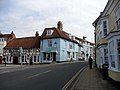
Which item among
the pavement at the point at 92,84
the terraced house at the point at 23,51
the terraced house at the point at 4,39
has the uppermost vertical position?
the terraced house at the point at 4,39

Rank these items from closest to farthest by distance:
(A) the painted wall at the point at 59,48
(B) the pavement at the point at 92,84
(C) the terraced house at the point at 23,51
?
1. (B) the pavement at the point at 92,84
2. (A) the painted wall at the point at 59,48
3. (C) the terraced house at the point at 23,51

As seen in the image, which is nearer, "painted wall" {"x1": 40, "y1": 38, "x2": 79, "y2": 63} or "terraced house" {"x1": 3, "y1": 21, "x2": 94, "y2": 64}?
"painted wall" {"x1": 40, "y1": 38, "x2": 79, "y2": 63}

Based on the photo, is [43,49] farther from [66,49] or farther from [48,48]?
[66,49]

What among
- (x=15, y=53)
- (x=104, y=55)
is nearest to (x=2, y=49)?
(x=15, y=53)

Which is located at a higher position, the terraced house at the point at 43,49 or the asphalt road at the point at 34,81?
the terraced house at the point at 43,49

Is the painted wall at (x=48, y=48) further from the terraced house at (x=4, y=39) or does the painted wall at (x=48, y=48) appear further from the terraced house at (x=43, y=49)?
the terraced house at (x=4, y=39)

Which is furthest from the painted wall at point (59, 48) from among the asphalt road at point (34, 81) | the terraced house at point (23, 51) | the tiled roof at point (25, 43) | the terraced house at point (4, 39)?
the asphalt road at point (34, 81)

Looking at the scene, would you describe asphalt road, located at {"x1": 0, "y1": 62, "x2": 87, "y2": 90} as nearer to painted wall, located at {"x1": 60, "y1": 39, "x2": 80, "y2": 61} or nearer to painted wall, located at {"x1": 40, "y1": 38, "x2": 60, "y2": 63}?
painted wall, located at {"x1": 40, "y1": 38, "x2": 60, "y2": 63}

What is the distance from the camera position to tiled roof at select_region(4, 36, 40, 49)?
179ft

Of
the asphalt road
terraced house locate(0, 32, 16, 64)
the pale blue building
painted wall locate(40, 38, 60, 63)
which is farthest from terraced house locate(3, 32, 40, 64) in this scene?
the asphalt road

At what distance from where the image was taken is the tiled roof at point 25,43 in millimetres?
54534

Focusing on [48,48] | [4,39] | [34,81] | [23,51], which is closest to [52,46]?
[48,48]

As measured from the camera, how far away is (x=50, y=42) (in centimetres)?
5112

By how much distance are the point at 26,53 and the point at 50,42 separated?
8297 mm
